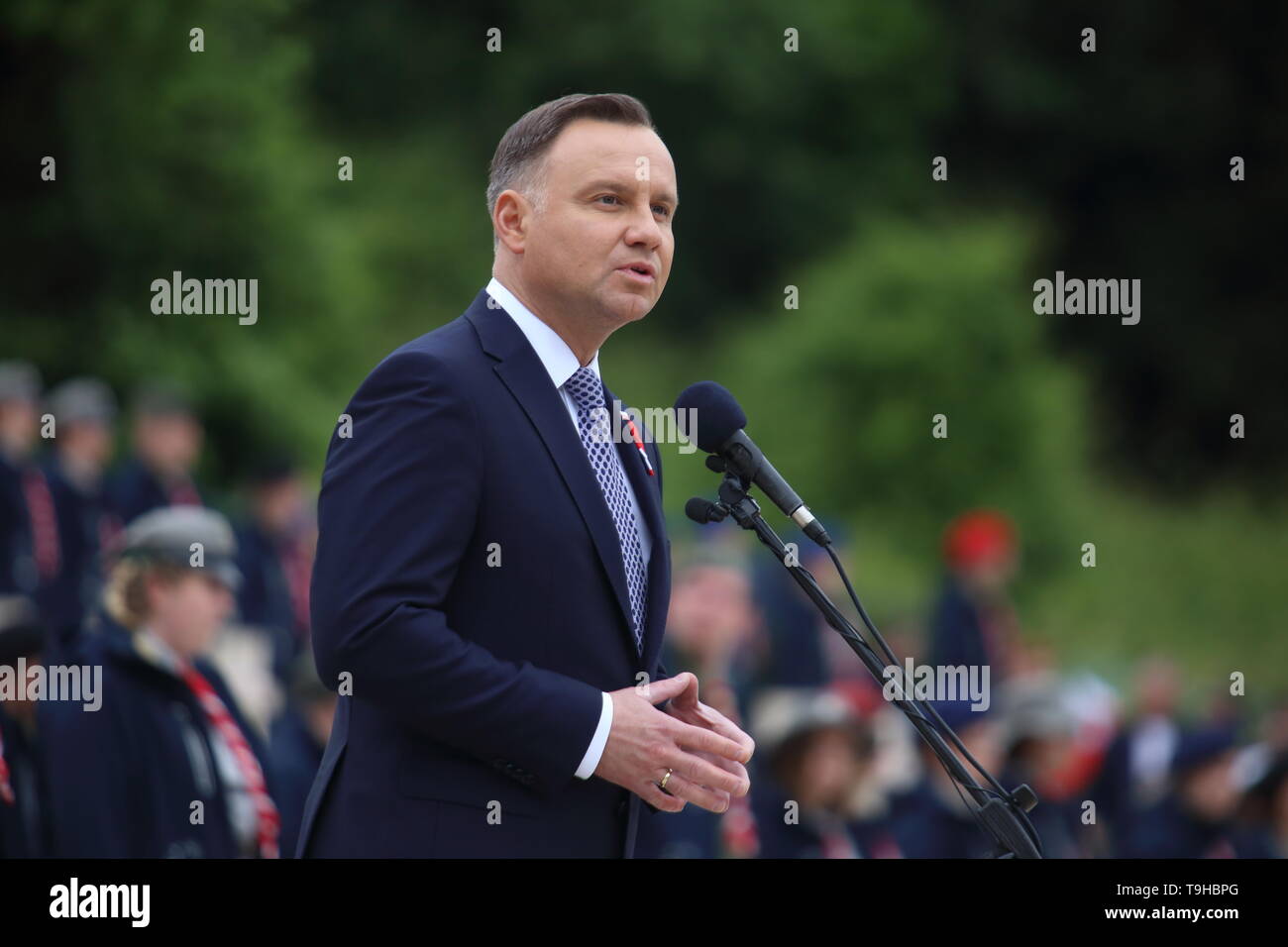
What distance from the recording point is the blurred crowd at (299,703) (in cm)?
492

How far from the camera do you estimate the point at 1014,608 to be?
1672 centimetres

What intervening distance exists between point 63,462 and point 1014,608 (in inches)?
368

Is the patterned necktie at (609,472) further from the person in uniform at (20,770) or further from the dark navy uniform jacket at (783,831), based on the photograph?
the dark navy uniform jacket at (783,831)

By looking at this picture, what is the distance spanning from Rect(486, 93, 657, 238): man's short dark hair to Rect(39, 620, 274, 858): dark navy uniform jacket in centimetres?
238

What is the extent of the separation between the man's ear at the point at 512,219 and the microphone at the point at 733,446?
1.26 ft

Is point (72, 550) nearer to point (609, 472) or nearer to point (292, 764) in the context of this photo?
point (292, 764)

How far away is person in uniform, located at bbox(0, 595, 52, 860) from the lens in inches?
176

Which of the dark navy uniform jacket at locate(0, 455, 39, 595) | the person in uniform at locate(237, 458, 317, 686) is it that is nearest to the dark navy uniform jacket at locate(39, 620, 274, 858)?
the dark navy uniform jacket at locate(0, 455, 39, 595)

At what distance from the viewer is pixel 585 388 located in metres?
3.09

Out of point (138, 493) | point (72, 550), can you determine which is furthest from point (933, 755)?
point (138, 493)

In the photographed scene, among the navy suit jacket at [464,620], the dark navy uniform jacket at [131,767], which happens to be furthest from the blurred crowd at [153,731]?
the navy suit jacket at [464,620]

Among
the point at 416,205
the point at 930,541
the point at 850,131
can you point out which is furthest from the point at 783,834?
the point at 850,131

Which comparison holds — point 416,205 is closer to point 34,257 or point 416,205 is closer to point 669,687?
point 34,257

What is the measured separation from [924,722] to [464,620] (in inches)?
29.9
